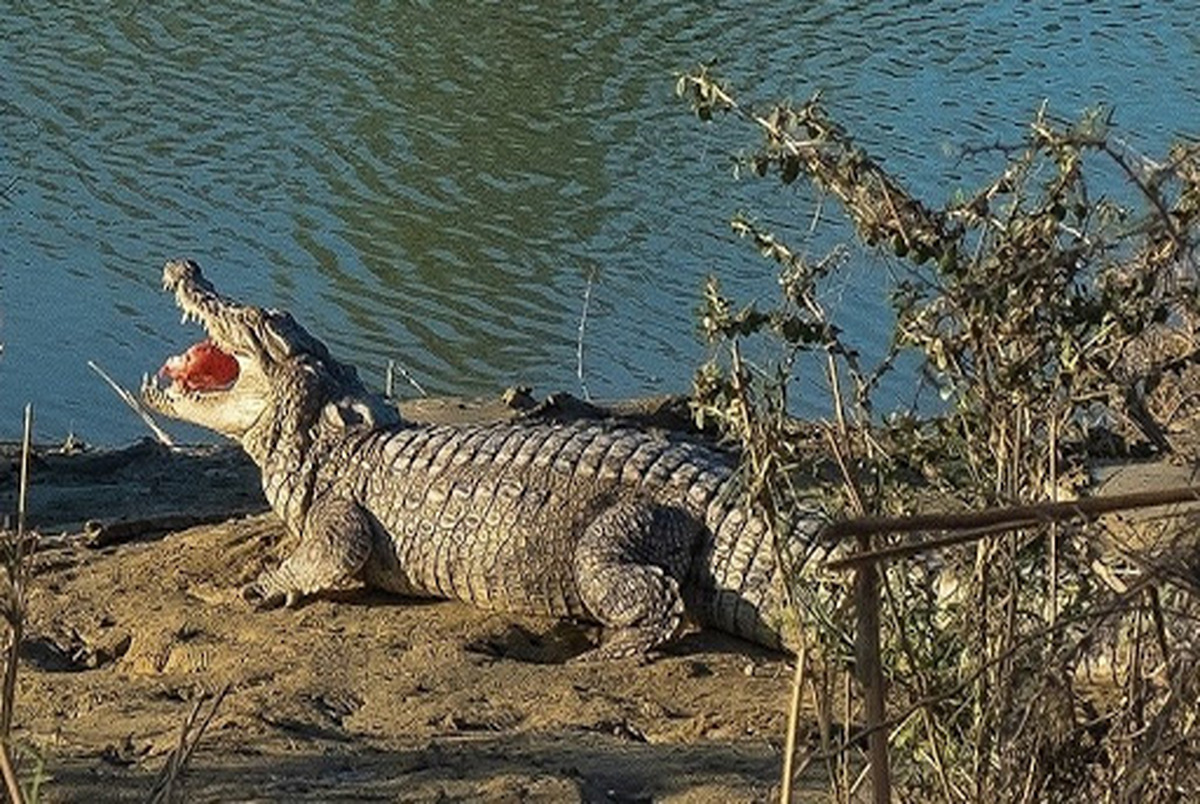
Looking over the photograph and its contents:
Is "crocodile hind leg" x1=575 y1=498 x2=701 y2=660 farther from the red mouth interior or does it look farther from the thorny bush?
the thorny bush

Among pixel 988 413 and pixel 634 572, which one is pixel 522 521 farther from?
pixel 988 413

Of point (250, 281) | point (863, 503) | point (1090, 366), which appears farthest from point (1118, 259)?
point (250, 281)

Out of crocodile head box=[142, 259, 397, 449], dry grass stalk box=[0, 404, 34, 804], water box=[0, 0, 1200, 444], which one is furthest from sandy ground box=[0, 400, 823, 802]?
water box=[0, 0, 1200, 444]

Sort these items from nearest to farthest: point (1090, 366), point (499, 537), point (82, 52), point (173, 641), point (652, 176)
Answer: point (1090, 366)
point (173, 641)
point (499, 537)
point (652, 176)
point (82, 52)

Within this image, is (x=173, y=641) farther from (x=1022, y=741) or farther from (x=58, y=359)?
(x=58, y=359)

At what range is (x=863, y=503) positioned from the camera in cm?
348

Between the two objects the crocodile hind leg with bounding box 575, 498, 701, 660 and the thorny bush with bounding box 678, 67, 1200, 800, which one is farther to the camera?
the crocodile hind leg with bounding box 575, 498, 701, 660

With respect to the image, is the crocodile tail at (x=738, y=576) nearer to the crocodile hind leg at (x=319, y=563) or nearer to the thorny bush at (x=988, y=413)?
the crocodile hind leg at (x=319, y=563)

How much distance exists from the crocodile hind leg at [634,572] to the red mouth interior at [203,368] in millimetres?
1899

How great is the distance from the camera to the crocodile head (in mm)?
7234

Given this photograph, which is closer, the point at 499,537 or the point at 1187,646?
the point at 1187,646

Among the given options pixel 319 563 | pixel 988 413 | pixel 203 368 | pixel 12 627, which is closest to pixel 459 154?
pixel 203 368

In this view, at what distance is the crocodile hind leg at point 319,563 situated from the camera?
254 inches

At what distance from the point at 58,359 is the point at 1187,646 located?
332 inches
